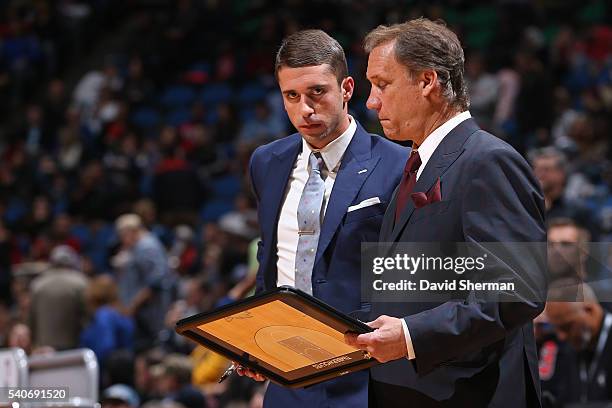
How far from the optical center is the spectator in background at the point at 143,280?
998 cm

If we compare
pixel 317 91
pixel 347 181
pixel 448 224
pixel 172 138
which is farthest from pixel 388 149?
pixel 172 138

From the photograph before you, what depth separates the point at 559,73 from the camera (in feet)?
39.7

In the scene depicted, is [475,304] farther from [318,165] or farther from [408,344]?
[318,165]

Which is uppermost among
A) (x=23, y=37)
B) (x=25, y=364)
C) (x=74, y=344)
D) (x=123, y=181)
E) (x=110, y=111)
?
(x=23, y=37)

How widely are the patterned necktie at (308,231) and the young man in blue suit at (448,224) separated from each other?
0.40 m

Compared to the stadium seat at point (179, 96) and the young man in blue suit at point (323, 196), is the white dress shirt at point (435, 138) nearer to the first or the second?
the young man in blue suit at point (323, 196)

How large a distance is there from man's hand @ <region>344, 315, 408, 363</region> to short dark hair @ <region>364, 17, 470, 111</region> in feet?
2.12

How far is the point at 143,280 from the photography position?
1031 centimetres

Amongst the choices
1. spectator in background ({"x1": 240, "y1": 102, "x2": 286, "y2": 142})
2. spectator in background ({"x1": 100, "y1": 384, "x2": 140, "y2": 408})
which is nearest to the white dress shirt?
spectator in background ({"x1": 100, "y1": 384, "x2": 140, "y2": 408})

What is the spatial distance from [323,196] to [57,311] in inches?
250

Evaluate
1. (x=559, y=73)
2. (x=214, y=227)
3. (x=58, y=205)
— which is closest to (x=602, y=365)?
(x=214, y=227)

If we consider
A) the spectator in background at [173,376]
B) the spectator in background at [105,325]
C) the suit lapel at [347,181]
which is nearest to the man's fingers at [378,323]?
the suit lapel at [347,181]

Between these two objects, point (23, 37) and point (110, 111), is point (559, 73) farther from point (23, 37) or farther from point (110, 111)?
point (23, 37)

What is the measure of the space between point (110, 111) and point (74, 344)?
5.68 meters
